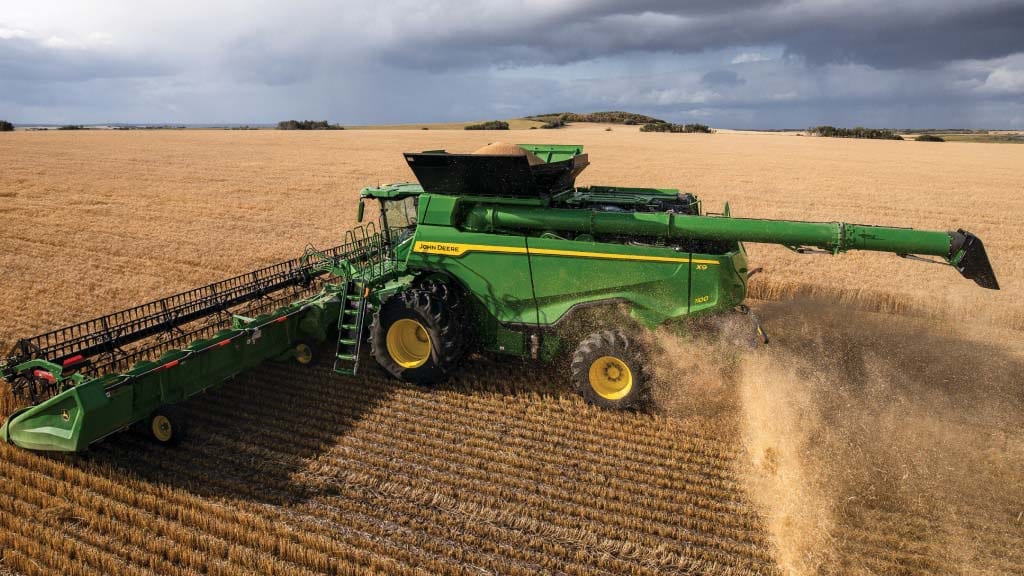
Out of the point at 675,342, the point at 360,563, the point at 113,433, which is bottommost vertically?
the point at 360,563

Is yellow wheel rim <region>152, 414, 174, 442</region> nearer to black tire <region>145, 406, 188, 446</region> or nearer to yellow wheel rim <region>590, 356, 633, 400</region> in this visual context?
black tire <region>145, 406, 188, 446</region>

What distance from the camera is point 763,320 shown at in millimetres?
8977

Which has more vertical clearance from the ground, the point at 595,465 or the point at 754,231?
the point at 754,231

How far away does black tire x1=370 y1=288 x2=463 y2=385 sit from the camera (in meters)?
6.87

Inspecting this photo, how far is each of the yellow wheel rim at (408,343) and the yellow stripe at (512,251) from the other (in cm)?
87

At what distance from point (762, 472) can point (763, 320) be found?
13.3ft

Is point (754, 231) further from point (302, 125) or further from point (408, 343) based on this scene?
point (302, 125)


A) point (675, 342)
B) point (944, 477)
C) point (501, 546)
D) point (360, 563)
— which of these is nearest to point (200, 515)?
point (360, 563)

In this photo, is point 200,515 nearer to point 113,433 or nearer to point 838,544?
point 113,433

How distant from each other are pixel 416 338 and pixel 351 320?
1.04m

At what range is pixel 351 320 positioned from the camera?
25.8 ft

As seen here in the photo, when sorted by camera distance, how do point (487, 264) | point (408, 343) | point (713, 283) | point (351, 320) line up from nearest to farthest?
point (713, 283) → point (487, 264) → point (408, 343) → point (351, 320)

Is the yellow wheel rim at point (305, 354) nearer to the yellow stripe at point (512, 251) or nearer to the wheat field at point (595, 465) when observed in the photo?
the wheat field at point (595, 465)

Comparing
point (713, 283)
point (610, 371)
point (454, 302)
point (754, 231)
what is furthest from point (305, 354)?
point (754, 231)
